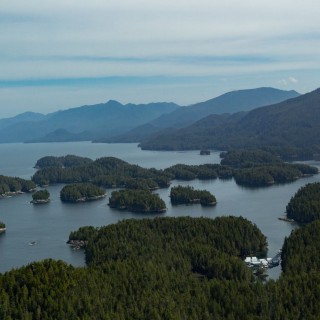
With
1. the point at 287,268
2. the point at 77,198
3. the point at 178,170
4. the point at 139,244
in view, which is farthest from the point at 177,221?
the point at 178,170

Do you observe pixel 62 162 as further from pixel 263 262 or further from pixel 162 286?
pixel 162 286

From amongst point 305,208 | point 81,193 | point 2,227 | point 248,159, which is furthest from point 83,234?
point 248,159

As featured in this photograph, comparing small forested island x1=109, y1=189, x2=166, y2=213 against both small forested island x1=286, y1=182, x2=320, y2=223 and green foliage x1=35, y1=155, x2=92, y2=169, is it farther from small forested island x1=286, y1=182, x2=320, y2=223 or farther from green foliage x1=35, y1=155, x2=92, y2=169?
green foliage x1=35, y1=155, x2=92, y2=169

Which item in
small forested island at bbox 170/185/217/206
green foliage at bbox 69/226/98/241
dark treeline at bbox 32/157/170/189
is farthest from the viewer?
dark treeline at bbox 32/157/170/189

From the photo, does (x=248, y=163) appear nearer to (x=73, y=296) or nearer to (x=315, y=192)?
(x=315, y=192)

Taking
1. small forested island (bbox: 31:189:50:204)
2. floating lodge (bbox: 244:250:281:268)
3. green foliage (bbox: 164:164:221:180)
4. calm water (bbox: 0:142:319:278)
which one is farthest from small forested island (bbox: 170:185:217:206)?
floating lodge (bbox: 244:250:281:268)

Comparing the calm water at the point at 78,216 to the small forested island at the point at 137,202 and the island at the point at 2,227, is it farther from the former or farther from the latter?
the small forested island at the point at 137,202

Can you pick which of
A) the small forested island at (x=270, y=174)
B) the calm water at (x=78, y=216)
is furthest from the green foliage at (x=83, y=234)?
the small forested island at (x=270, y=174)
